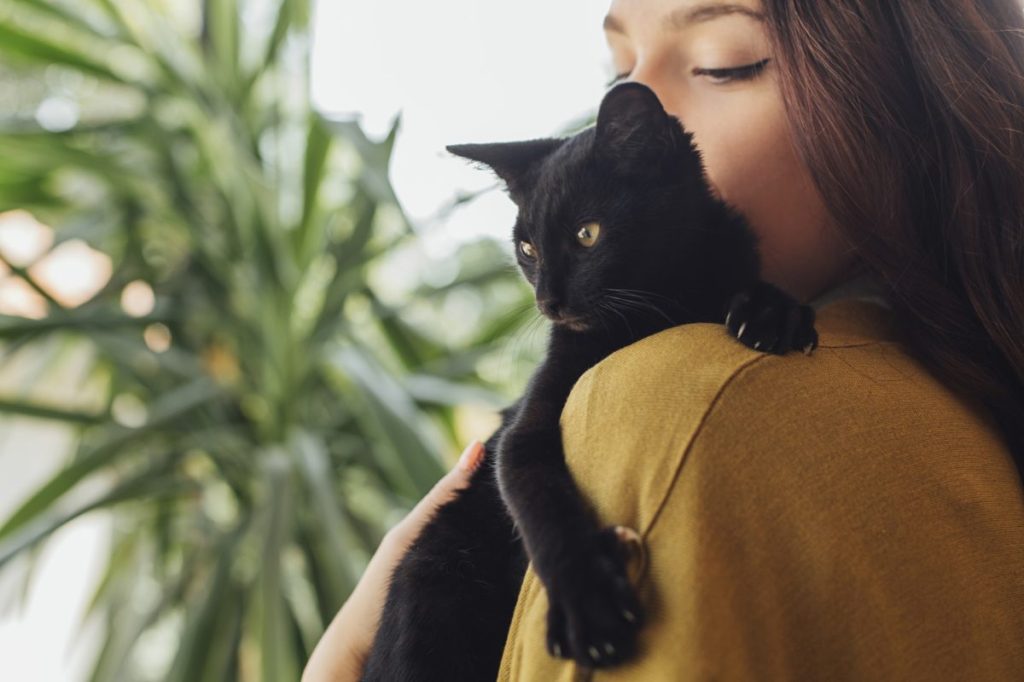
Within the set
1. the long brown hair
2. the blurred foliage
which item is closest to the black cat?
the long brown hair

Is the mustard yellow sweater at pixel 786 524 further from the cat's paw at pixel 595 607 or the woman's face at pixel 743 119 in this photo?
the woman's face at pixel 743 119

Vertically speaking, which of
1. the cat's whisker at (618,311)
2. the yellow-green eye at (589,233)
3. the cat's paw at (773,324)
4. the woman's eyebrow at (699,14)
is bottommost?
the cat's whisker at (618,311)

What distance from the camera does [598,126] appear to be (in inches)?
28.3

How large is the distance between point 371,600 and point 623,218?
1.38 ft

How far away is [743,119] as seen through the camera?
0.73m

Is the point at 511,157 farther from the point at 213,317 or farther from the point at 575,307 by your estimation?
the point at 213,317

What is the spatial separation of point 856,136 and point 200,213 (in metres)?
1.24

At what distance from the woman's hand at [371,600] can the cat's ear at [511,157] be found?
0.28 meters

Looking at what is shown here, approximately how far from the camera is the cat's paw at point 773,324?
51 centimetres

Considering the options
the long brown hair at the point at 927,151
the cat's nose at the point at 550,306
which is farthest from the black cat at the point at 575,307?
the long brown hair at the point at 927,151

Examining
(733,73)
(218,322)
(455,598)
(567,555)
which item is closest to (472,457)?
(455,598)

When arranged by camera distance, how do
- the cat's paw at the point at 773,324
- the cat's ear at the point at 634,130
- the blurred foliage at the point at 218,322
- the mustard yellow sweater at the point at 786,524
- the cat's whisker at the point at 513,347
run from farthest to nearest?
the blurred foliage at the point at 218,322 → the cat's whisker at the point at 513,347 → the cat's ear at the point at 634,130 → the cat's paw at the point at 773,324 → the mustard yellow sweater at the point at 786,524

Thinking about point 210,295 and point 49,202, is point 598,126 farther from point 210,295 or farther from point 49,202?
point 49,202

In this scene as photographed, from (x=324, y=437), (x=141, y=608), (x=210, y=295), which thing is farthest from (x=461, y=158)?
A: (x=141, y=608)
